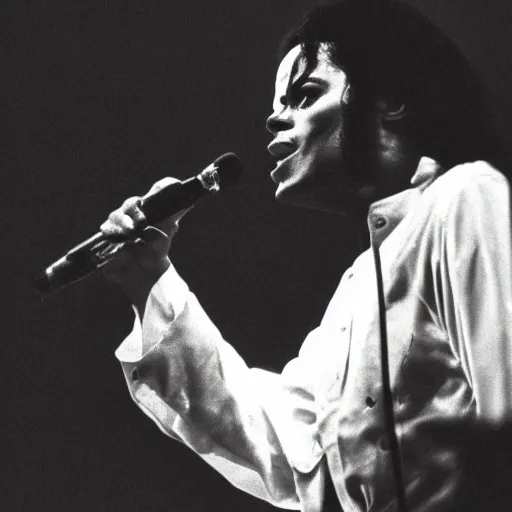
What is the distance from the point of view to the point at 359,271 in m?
1.59

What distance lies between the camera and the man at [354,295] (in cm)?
134

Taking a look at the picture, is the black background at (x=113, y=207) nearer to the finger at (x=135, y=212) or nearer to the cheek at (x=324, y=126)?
the cheek at (x=324, y=126)

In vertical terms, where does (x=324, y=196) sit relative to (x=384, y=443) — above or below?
above

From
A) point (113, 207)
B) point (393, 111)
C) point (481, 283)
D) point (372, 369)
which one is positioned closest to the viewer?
point (481, 283)

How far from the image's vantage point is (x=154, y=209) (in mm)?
1537

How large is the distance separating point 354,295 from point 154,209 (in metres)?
0.35

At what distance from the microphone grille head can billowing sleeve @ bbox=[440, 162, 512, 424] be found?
375mm

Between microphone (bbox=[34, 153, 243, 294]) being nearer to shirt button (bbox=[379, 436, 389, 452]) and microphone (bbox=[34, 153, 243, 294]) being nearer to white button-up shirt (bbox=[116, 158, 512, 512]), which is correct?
white button-up shirt (bbox=[116, 158, 512, 512])

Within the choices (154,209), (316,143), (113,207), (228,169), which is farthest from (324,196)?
(113,207)

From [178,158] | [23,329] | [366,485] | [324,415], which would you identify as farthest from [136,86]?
[366,485]

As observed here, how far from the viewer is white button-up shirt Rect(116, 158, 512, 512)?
50.1 inches

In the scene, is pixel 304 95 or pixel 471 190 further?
pixel 304 95

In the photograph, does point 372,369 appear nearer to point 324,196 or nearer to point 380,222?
point 380,222

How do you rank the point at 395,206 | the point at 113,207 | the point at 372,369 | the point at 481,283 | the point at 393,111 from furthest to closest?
the point at 113,207 < the point at 393,111 < the point at 395,206 < the point at 372,369 < the point at 481,283
